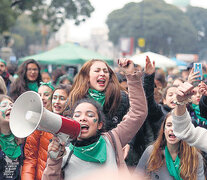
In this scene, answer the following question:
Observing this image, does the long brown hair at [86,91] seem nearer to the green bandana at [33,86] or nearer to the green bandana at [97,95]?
the green bandana at [97,95]

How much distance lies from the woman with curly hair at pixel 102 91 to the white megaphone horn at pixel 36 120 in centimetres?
108

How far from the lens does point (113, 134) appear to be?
2.76 m

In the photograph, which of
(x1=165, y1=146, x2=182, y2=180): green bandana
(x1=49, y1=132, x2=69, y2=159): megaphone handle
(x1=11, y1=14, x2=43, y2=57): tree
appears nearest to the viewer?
(x1=49, y1=132, x2=69, y2=159): megaphone handle

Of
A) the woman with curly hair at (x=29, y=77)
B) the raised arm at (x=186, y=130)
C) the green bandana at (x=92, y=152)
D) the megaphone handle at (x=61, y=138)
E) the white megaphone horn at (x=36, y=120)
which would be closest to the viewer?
the white megaphone horn at (x=36, y=120)

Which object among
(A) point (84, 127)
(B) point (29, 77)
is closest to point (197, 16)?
(B) point (29, 77)

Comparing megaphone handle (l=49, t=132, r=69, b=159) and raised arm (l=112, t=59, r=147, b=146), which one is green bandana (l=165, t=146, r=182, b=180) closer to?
raised arm (l=112, t=59, r=147, b=146)

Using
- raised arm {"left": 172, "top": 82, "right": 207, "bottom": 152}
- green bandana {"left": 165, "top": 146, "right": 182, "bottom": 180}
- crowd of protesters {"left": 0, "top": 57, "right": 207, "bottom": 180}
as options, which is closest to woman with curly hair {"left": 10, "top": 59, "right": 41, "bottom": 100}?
crowd of protesters {"left": 0, "top": 57, "right": 207, "bottom": 180}

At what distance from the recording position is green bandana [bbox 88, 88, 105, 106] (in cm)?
343

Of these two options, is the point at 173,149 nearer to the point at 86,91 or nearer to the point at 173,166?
the point at 173,166

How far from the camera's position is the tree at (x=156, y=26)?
55000 mm

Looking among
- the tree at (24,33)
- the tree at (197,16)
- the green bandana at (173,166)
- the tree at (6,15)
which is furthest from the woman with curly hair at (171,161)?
the tree at (24,33)

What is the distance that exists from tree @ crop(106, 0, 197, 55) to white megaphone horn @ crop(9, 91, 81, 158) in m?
50.4

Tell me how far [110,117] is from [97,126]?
694 mm

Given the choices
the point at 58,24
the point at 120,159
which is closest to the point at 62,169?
the point at 120,159
